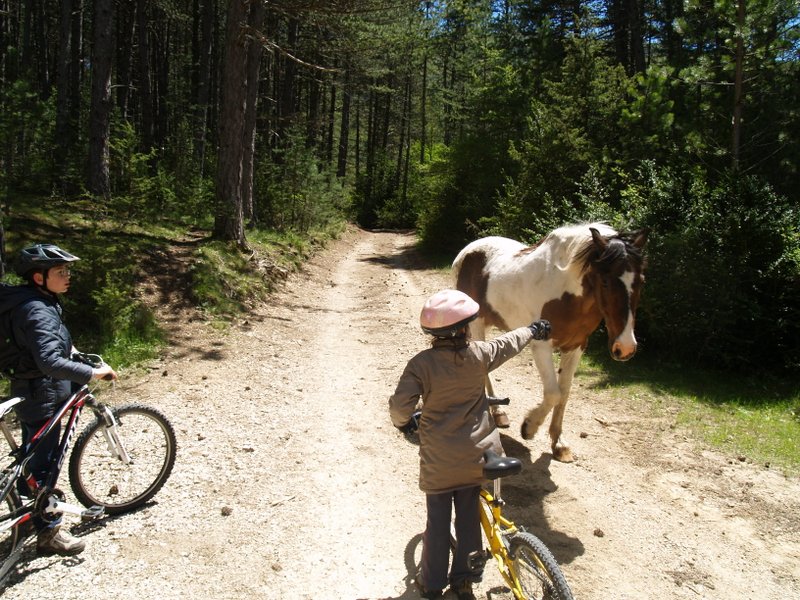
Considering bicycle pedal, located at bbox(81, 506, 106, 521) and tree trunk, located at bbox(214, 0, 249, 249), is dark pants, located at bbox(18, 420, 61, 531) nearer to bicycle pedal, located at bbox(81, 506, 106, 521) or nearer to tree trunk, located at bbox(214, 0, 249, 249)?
bicycle pedal, located at bbox(81, 506, 106, 521)

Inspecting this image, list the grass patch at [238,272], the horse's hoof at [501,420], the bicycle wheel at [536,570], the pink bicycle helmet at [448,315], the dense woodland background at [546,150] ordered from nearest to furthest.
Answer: the bicycle wheel at [536,570] < the pink bicycle helmet at [448,315] < the horse's hoof at [501,420] < the dense woodland background at [546,150] < the grass patch at [238,272]

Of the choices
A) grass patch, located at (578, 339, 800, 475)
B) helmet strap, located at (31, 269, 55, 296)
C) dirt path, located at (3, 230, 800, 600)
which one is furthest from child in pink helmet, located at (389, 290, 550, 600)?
grass patch, located at (578, 339, 800, 475)

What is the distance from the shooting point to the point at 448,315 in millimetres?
2998

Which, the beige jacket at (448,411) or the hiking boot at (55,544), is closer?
the beige jacket at (448,411)

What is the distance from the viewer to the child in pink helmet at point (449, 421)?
3.03m

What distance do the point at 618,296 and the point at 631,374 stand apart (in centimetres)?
434

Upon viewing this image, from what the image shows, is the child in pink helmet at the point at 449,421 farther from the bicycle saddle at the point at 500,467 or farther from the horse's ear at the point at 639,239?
the horse's ear at the point at 639,239

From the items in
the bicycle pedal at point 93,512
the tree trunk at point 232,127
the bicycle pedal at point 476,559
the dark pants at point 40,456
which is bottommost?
the bicycle pedal at point 93,512

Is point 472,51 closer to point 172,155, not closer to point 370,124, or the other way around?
point 370,124

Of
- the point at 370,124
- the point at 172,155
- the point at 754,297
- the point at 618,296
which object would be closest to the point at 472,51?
the point at 370,124

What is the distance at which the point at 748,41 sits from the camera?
991 cm

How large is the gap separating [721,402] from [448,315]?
585 centimetres

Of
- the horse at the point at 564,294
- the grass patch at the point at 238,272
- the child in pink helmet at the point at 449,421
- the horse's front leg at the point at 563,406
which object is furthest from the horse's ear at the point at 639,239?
the grass patch at the point at 238,272

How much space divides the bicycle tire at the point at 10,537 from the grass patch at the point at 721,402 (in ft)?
20.8
